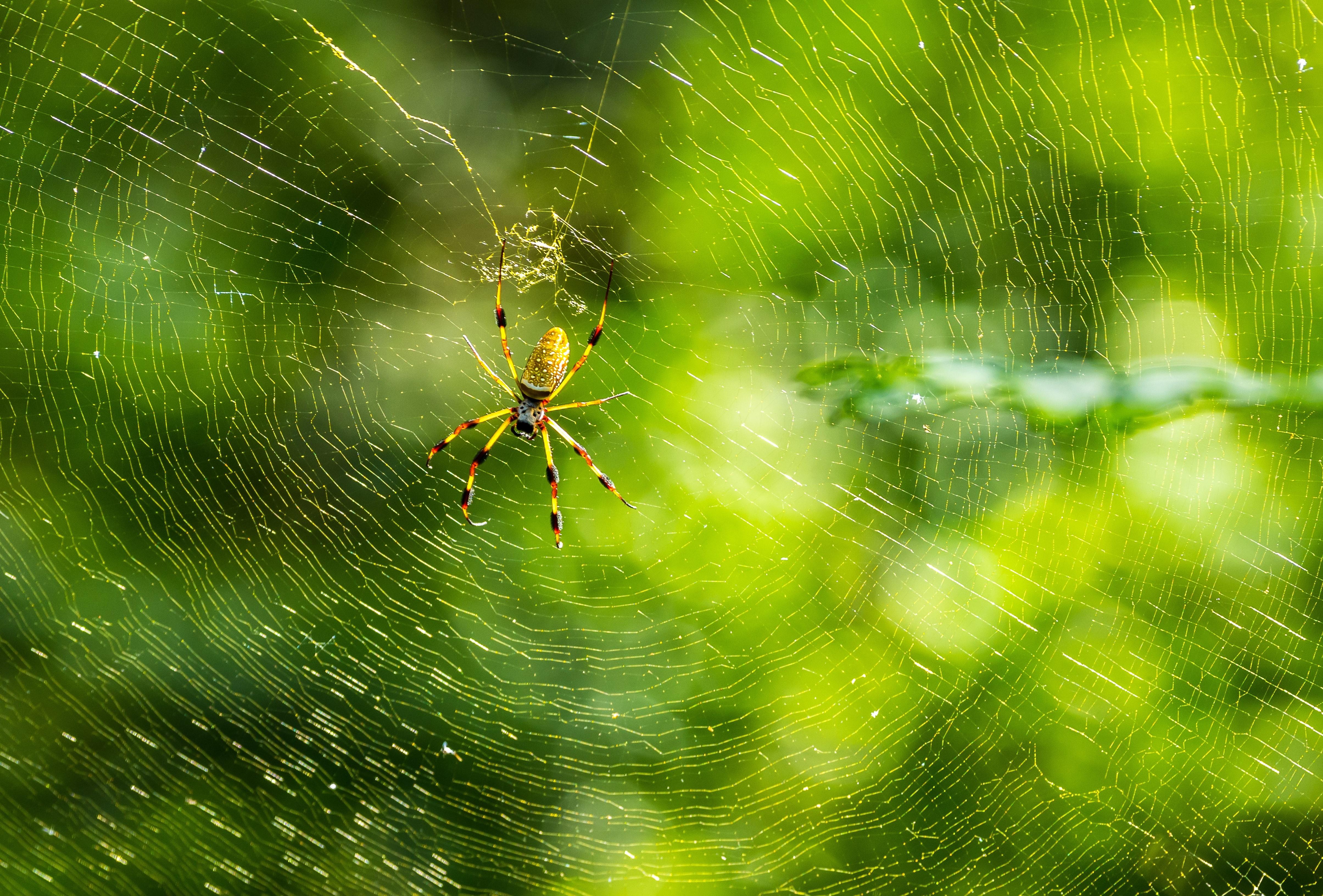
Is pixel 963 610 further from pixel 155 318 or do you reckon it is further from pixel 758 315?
pixel 155 318

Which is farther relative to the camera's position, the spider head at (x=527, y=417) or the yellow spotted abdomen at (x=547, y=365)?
the spider head at (x=527, y=417)

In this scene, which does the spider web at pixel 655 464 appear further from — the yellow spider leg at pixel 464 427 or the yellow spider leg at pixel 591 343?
the yellow spider leg at pixel 464 427

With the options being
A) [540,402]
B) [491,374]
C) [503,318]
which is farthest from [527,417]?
[503,318]

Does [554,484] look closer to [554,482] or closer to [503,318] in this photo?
[554,482]

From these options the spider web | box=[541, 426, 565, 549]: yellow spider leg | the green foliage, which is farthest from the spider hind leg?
the green foliage

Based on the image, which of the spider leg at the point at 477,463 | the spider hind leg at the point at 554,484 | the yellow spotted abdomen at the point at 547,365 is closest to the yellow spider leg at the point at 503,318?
the yellow spotted abdomen at the point at 547,365

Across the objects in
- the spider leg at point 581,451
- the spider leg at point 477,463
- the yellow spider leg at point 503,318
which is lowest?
the spider leg at point 477,463

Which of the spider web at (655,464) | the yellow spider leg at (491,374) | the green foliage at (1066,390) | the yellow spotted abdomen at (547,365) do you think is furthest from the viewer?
the yellow spider leg at (491,374)
